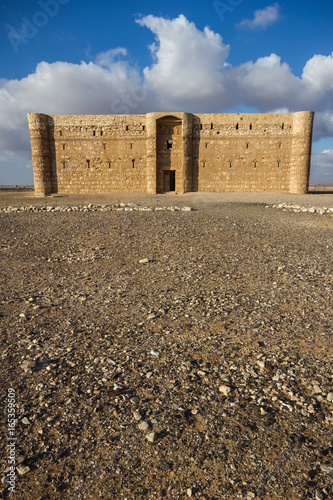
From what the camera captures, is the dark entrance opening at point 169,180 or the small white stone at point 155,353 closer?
the small white stone at point 155,353

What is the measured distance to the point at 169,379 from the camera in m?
2.79

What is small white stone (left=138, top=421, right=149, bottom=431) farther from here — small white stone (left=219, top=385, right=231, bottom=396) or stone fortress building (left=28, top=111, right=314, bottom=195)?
stone fortress building (left=28, top=111, right=314, bottom=195)

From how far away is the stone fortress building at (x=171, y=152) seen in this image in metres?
24.7

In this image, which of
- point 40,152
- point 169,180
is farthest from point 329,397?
point 40,152

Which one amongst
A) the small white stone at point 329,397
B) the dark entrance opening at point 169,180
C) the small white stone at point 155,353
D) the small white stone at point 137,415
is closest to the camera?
the small white stone at point 137,415

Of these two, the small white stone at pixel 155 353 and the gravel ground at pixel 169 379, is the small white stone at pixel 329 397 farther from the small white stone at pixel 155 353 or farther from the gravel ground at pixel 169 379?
the small white stone at pixel 155 353

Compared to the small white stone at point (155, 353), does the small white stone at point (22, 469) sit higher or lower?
lower

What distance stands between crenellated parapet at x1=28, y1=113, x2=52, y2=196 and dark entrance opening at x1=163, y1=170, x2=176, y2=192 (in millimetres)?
10224

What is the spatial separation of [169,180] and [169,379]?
2525 centimetres

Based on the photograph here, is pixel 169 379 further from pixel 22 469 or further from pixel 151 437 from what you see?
pixel 22 469

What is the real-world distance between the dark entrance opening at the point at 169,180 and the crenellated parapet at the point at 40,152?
1022cm

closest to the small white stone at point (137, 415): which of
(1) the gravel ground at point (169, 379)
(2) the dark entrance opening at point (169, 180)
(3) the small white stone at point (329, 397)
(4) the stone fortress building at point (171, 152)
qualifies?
(1) the gravel ground at point (169, 379)

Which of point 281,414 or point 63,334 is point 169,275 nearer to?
point 63,334

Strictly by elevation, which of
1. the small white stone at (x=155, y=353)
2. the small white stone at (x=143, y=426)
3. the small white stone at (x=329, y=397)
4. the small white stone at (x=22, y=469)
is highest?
the small white stone at (x=155, y=353)
